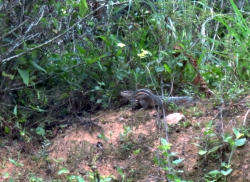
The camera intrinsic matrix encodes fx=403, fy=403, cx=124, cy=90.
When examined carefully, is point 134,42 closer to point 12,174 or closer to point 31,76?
point 31,76

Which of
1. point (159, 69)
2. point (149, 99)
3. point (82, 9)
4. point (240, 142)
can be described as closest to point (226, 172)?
point (240, 142)

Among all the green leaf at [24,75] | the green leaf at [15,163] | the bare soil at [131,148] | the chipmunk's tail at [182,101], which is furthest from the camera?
the chipmunk's tail at [182,101]

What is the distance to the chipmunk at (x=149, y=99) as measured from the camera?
3.54 meters

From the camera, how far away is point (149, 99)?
3.72m

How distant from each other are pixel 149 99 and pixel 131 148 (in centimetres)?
71

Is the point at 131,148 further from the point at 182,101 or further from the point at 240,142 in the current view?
the point at 240,142

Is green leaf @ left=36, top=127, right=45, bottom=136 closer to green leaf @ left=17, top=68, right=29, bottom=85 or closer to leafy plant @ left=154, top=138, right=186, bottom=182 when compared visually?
green leaf @ left=17, top=68, right=29, bottom=85

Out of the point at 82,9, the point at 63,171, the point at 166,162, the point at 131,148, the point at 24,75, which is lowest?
the point at 131,148

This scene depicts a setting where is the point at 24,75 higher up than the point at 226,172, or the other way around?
the point at 24,75

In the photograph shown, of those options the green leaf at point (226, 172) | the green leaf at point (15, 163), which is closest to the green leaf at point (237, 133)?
the green leaf at point (226, 172)

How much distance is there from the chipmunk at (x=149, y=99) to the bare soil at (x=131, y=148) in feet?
0.33

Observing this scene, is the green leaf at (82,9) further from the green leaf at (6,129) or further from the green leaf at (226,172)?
the green leaf at (226,172)

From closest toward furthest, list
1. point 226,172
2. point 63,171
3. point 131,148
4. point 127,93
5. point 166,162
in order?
point 226,172
point 166,162
point 63,171
point 131,148
point 127,93

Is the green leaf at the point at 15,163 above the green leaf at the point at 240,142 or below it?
below
